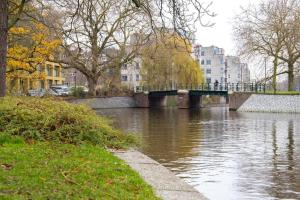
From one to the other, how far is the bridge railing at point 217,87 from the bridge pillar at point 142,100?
0.86 m

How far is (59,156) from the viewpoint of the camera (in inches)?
400

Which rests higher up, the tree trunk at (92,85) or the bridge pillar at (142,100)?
the tree trunk at (92,85)

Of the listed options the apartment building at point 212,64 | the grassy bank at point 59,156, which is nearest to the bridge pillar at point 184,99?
the grassy bank at point 59,156

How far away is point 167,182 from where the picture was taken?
969 centimetres

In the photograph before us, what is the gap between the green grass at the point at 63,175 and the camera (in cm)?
684

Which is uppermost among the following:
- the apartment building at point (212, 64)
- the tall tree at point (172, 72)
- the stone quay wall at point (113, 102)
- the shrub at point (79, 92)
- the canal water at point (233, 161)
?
the apartment building at point (212, 64)

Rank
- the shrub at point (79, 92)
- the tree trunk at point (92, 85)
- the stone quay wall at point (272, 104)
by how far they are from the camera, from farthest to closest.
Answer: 1. the shrub at point (79, 92)
2. the tree trunk at point (92, 85)
3. the stone quay wall at point (272, 104)

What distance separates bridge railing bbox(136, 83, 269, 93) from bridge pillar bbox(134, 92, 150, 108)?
86 centimetres

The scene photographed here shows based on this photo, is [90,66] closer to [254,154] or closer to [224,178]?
[254,154]

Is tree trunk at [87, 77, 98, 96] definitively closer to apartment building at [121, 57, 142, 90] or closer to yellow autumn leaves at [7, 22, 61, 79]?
apartment building at [121, 57, 142, 90]

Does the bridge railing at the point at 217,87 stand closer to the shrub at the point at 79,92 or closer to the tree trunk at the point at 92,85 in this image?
the shrub at the point at 79,92

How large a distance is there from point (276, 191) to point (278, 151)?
7142 mm

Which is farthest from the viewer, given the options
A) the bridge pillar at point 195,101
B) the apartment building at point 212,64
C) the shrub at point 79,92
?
the apartment building at point 212,64

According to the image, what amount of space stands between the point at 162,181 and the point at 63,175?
234 centimetres
